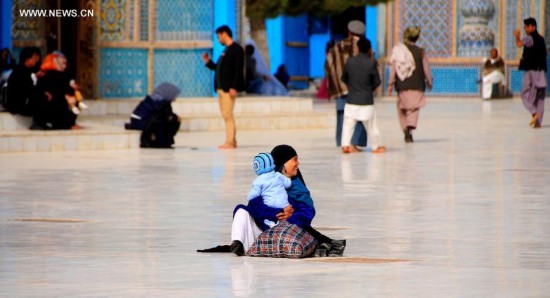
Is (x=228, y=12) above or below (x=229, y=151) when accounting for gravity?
above

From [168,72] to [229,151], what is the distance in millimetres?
5813

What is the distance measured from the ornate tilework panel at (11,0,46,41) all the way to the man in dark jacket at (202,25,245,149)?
467cm

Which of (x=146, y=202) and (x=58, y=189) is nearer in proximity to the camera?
(x=146, y=202)

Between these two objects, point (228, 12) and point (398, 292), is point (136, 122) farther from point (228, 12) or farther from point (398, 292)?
point (398, 292)

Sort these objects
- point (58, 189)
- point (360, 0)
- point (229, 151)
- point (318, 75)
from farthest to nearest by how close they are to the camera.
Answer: point (318, 75) < point (360, 0) < point (229, 151) < point (58, 189)

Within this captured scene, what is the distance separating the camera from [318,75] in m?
42.2

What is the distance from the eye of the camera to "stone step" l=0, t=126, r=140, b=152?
15348mm

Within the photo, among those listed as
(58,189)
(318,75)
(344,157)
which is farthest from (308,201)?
(318,75)

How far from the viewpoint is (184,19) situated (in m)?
21.4

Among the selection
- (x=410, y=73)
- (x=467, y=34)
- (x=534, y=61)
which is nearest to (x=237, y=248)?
(x=410, y=73)

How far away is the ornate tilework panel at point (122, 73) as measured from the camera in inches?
824

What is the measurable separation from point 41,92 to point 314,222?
750 centimetres

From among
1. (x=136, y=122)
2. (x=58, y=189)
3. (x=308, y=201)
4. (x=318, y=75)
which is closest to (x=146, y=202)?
(x=58, y=189)

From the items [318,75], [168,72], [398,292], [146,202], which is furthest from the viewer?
[318,75]
